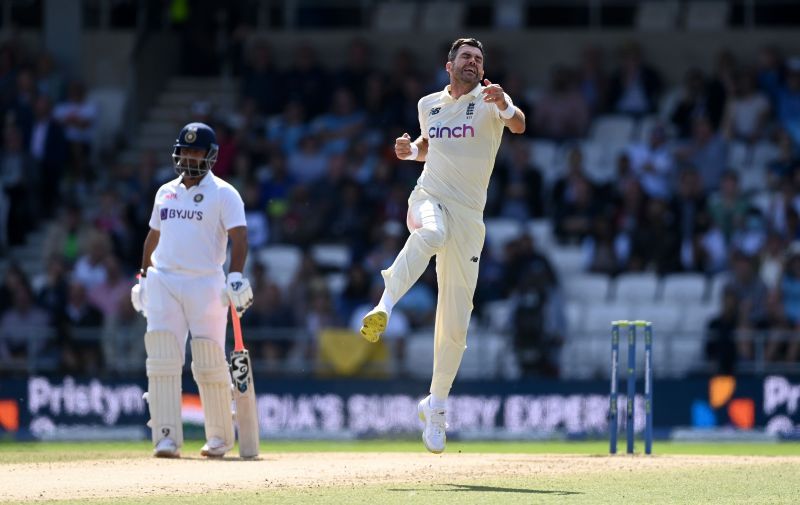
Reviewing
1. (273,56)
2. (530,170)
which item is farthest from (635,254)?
(273,56)

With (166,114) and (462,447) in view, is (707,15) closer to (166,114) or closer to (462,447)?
(166,114)

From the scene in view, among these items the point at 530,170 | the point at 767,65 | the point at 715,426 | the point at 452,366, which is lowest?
the point at 715,426

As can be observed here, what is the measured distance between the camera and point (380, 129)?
65.1ft

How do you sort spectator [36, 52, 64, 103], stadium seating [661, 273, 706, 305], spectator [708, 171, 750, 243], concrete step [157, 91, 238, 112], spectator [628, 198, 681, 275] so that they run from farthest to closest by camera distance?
concrete step [157, 91, 238, 112]
spectator [36, 52, 64, 103]
spectator [708, 171, 750, 243]
spectator [628, 198, 681, 275]
stadium seating [661, 273, 706, 305]

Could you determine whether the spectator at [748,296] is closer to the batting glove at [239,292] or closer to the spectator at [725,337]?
the spectator at [725,337]

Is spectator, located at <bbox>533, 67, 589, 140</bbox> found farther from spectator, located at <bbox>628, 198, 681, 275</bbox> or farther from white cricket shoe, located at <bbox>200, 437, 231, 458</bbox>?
white cricket shoe, located at <bbox>200, 437, 231, 458</bbox>

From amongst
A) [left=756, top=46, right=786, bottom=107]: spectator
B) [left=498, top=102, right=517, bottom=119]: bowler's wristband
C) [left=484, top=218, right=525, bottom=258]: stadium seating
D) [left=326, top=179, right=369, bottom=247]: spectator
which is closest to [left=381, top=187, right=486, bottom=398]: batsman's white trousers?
[left=498, top=102, right=517, bottom=119]: bowler's wristband

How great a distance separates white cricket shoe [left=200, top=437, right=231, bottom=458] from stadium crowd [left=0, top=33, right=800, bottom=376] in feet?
20.5

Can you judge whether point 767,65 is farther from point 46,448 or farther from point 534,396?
point 46,448

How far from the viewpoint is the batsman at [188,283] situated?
10961 mm

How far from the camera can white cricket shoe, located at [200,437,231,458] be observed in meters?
11.1

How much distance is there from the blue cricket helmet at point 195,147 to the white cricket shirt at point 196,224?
89 mm

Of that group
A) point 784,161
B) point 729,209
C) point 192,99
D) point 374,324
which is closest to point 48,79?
point 192,99

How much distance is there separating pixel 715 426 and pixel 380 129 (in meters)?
5.83
